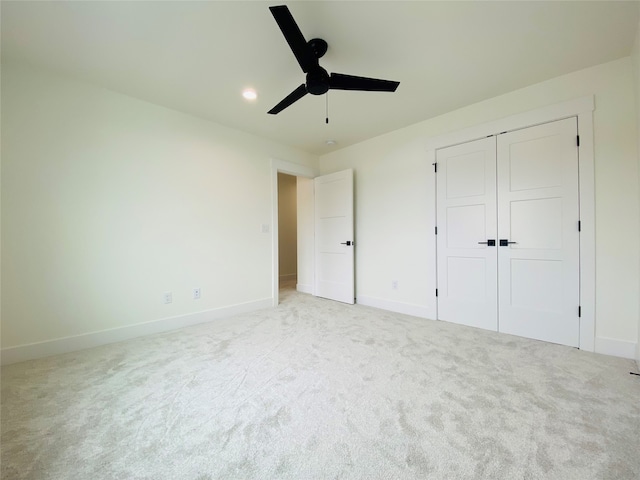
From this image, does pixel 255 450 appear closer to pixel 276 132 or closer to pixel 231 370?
pixel 231 370

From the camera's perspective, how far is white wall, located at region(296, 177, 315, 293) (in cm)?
448

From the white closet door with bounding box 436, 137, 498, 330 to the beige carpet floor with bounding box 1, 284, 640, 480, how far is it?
534mm

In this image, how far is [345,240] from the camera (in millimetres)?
3891

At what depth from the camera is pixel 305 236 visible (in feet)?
15.1

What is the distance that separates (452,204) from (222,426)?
3.01m

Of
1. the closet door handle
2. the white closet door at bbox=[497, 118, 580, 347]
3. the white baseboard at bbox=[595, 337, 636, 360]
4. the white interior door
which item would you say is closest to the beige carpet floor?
the white baseboard at bbox=[595, 337, 636, 360]

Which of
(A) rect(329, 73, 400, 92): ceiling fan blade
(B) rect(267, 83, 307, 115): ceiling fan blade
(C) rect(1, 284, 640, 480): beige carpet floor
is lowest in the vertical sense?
(C) rect(1, 284, 640, 480): beige carpet floor

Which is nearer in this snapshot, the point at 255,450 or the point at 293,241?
the point at 255,450

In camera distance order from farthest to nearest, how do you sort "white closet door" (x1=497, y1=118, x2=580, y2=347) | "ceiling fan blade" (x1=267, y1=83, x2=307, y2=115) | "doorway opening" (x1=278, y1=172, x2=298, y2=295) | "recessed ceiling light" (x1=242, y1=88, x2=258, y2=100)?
"doorway opening" (x1=278, y1=172, x2=298, y2=295) → "recessed ceiling light" (x1=242, y1=88, x2=258, y2=100) → "white closet door" (x1=497, y1=118, x2=580, y2=347) → "ceiling fan blade" (x1=267, y1=83, x2=307, y2=115)

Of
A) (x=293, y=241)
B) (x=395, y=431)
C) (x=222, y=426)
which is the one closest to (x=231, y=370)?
(x=222, y=426)

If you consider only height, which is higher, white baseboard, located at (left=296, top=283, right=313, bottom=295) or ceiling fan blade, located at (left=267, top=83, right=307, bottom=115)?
ceiling fan blade, located at (left=267, top=83, right=307, bottom=115)

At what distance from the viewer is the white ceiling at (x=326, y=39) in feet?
5.21

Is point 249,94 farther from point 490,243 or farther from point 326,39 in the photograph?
point 490,243

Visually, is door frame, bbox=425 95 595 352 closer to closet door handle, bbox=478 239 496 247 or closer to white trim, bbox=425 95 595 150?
white trim, bbox=425 95 595 150
